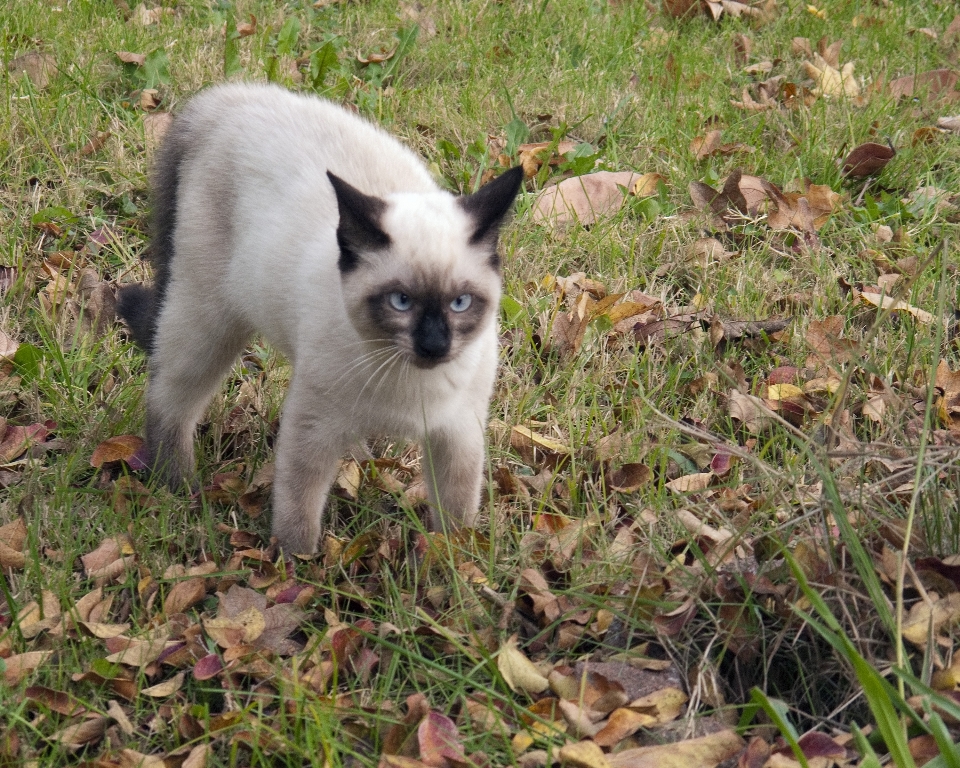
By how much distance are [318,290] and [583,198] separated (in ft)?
5.94

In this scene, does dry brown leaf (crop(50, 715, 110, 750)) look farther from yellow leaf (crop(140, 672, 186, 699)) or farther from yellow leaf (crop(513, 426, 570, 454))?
yellow leaf (crop(513, 426, 570, 454))

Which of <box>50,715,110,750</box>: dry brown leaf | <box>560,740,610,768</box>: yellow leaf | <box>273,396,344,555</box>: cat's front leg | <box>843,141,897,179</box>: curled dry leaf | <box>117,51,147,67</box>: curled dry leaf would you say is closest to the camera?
<box>560,740,610,768</box>: yellow leaf

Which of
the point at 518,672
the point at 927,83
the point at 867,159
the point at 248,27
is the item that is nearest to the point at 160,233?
the point at 518,672

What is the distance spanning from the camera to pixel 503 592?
2.76 meters

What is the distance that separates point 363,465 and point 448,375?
0.73 meters

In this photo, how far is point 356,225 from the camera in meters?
2.76

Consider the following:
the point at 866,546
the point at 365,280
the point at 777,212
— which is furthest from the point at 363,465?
the point at 777,212

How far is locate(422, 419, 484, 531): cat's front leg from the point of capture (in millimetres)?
3107

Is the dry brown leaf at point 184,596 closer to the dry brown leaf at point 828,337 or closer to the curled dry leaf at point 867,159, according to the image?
the dry brown leaf at point 828,337

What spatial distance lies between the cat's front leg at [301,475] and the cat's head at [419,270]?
0.34 metres

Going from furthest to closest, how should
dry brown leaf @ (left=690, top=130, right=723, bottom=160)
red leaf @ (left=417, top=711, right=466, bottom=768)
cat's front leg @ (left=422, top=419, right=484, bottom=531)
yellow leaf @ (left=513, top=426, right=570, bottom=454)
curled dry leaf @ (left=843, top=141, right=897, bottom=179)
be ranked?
dry brown leaf @ (left=690, top=130, right=723, bottom=160), curled dry leaf @ (left=843, top=141, right=897, bottom=179), yellow leaf @ (left=513, top=426, right=570, bottom=454), cat's front leg @ (left=422, top=419, right=484, bottom=531), red leaf @ (left=417, top=711, right=466, bottom=768)

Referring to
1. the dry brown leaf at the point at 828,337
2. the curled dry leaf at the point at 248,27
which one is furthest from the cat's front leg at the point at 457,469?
the curled dry leaf at the point at 248,27

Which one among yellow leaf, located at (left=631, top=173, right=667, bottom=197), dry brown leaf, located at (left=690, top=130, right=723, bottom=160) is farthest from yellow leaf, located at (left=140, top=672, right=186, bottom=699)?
dry brown leaf, located at (left=690, top=130, right=723, bottom=160)

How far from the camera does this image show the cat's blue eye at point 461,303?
112 inches
